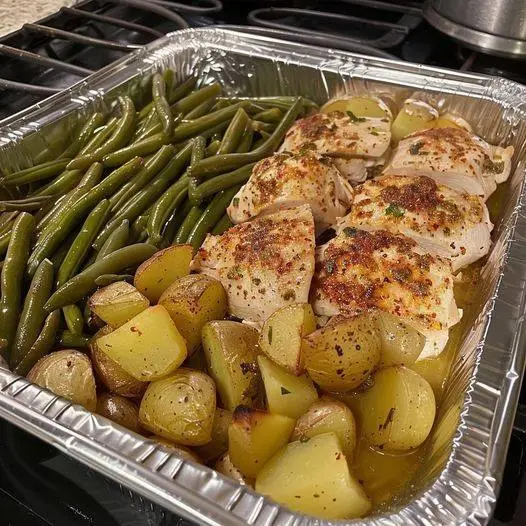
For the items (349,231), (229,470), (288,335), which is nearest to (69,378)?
(229,470)

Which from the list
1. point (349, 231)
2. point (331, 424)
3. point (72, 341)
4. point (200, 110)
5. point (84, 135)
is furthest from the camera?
point (200, 110)

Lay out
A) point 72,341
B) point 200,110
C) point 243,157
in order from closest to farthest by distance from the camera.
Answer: point 72,341 → point 243,157 → point 200,110

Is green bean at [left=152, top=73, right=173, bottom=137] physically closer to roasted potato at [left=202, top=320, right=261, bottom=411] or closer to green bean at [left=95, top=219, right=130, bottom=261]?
green bean at [left=95, top=219, right=130, bottom=261]

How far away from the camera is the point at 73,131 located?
2637 mm

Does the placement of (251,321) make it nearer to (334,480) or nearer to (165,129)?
(334,480)

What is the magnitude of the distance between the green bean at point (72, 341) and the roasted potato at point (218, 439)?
53 cm

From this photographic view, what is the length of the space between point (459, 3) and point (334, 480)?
98.6 inches

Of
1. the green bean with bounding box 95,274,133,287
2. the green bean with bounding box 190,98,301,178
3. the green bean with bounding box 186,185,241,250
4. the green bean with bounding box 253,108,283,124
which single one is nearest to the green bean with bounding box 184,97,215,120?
the green bean with bounding box 253,108,283,124

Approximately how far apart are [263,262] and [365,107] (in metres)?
1.14

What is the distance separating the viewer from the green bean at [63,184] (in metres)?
2.33

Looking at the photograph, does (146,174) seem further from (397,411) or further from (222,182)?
(397,411)

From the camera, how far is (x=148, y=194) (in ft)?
7.66

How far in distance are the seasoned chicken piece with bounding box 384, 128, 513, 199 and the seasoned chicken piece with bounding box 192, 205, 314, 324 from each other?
0.53 meters

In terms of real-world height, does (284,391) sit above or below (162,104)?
below
